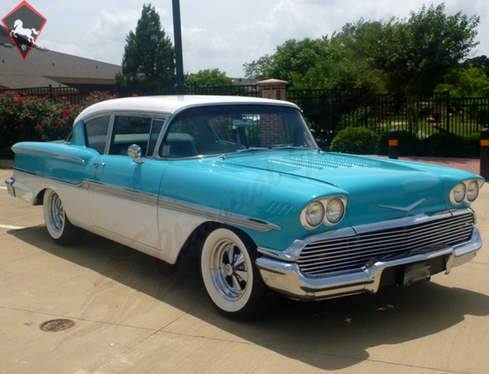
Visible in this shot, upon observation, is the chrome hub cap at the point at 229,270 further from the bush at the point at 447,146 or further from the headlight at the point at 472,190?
the bush at the point at 447,146

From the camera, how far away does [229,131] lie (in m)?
5.16

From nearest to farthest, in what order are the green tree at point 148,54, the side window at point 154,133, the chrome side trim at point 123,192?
the chrome side trim at point 123,192
the side window at point 154,133
the green tree at point 148,54

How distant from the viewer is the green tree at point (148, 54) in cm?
5225

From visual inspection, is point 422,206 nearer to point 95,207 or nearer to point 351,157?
point 351,157

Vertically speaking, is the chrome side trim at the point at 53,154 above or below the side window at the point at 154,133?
below

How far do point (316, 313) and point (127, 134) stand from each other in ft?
8.04

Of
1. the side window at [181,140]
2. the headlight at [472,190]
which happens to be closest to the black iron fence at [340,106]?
the side window at [181,140]

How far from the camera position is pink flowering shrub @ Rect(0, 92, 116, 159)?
48.8 ft

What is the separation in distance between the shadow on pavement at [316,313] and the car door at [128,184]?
1.48 ft

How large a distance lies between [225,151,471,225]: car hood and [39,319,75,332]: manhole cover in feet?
5.46

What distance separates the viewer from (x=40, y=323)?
4406mm

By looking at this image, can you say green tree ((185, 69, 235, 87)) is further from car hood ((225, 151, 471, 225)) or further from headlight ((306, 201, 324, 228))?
headlight ((306, 201, 324, 228))

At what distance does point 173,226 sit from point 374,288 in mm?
1606

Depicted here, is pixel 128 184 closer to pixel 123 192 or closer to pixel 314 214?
pixel 123 192
